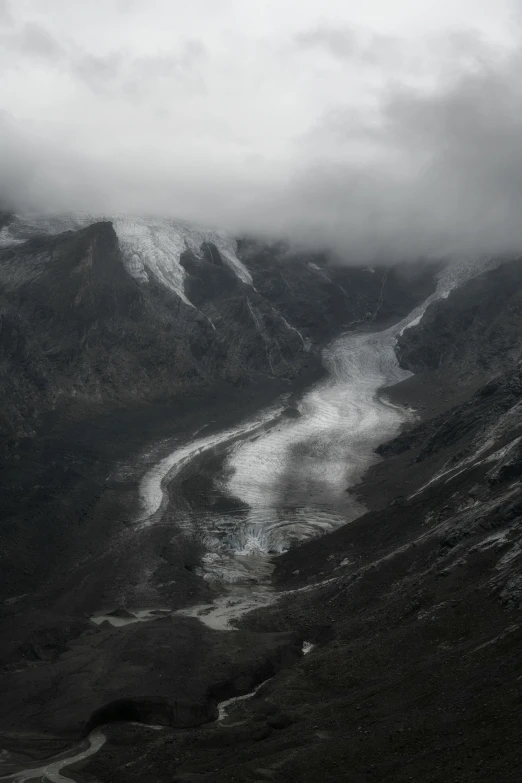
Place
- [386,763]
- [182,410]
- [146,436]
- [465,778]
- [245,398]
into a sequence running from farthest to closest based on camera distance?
[245,398]
[182,410]
[146,436]
[386,763]
[465,778]

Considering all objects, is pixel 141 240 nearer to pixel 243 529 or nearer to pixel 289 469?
pixel 289 469

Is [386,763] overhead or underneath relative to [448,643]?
overhead

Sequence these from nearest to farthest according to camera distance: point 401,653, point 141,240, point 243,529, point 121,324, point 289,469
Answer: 1. point 401,653
2. point 243,529
3. point 289,469
4. point 121,324
5. point 141,240

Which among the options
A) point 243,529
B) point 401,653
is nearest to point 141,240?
point 243,529

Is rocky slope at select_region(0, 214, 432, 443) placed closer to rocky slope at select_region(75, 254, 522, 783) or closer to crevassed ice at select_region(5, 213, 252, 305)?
crevassed ice at select_region(5, 213, 252, 305)

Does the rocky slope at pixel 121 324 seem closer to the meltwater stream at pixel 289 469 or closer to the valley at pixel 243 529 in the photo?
the valley at pixel 243 529

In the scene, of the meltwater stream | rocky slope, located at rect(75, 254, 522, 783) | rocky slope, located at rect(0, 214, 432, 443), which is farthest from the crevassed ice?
rocky slope, located at rect(75, 254, 522, 783)

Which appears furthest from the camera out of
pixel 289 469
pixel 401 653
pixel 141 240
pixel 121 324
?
pixel 141 240

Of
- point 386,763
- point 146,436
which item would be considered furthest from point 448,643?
point 146,436

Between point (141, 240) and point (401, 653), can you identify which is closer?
point (401, 653)

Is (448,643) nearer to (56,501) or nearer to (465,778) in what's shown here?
(465,778)

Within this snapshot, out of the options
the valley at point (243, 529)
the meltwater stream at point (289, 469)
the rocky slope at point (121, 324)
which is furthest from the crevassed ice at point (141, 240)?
the meltwater stream at point (289, 469)
